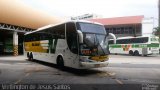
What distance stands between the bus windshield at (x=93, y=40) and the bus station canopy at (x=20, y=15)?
2320 centimetres

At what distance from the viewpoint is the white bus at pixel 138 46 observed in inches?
1480

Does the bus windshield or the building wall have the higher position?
the building wall

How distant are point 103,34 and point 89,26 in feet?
3.23

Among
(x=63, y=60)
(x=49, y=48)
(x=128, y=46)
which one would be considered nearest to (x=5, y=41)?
(x=128, y=46)

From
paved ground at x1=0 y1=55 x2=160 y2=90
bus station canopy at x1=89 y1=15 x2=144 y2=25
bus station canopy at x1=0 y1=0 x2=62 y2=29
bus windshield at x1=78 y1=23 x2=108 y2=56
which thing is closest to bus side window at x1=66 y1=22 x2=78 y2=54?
bus windshield at x1=78 y1=23 x2=108 y2=56

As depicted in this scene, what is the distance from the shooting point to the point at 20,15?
42.3 m

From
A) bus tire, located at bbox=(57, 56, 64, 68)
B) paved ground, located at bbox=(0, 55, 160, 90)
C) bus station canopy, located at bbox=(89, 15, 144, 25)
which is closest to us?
paved ground, located at bbox=(0, 55, 160, 90)

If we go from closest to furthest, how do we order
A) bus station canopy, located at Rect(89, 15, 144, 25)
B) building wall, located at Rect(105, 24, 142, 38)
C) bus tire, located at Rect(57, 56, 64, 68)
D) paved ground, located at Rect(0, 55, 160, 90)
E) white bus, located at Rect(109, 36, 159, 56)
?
1. paved ground, located at Rect(0, 55, 160, 90)
2. bus tire, located at Rect(57, 56, 64, 68)
3. white bus, located at Rect(109, 36, 159, 56)
4. bus station canopy, located at Rect(89, 15, 144, 25)
5. building wall, located at Rect(105, 24, 142, 38)

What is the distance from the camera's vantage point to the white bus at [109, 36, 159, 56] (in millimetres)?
37594

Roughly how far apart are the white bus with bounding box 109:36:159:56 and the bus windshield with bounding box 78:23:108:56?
22320mm

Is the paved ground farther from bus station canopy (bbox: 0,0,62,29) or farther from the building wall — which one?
the building wall

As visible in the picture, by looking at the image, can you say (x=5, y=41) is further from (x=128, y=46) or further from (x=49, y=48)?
(x=49, y=48)

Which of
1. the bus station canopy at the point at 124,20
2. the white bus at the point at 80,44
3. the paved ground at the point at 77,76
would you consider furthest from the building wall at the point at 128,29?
the white bus at the point at 80,44

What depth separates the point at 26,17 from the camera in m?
44.0
